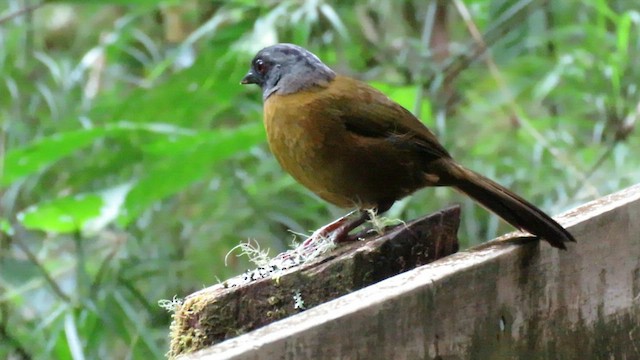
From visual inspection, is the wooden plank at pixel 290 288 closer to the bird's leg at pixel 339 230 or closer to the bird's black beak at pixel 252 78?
the bird's leg at pixel 339 230

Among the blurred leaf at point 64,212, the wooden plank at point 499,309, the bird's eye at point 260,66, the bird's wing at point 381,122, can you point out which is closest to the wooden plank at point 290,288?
the wooden plank at point 499,309

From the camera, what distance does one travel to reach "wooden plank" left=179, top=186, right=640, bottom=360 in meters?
1.05

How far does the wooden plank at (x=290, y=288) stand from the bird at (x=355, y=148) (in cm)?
61

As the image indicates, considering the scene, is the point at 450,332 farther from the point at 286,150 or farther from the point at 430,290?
the point at 286,150

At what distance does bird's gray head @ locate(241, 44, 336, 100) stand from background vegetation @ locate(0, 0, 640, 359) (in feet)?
0.79

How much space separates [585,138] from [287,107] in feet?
7.55

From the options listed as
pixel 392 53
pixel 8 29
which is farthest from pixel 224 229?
pixel 8 29

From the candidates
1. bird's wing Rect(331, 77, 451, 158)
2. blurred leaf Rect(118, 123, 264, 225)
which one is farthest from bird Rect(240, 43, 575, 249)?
blurred leaf Rect(118, 123, 264, 225)

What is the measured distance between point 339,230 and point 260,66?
0.87 metres

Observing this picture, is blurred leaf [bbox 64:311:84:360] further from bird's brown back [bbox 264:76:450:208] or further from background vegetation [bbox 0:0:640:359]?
bird's brown back [bbox 264:76:450:208]

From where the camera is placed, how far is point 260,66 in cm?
252

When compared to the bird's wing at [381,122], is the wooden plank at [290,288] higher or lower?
lower

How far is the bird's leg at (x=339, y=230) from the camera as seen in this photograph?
1.73 meters

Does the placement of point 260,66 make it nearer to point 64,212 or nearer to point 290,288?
point 64,212
